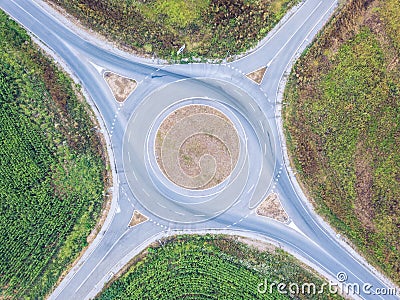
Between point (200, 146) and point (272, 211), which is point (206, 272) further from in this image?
point (200, 146)

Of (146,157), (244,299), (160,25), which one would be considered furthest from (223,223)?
(160,25)

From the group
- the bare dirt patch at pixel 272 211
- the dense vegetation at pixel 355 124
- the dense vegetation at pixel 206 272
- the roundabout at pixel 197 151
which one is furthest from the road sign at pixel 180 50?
the dense vegetation at pixel 206 272

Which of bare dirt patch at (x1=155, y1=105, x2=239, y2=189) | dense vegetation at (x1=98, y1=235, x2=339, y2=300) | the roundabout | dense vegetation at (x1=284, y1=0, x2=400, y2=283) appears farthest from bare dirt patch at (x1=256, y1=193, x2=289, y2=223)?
bare dirt patch at (x1=155, y1=105, x2=239, y2=189)

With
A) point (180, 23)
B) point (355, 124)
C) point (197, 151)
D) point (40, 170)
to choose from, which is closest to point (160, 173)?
point (197, 151)

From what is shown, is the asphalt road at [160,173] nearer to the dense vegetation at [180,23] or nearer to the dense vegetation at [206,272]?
the dense vegetation at [206,272]

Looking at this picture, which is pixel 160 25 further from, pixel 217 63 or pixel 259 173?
pixel 259 173
